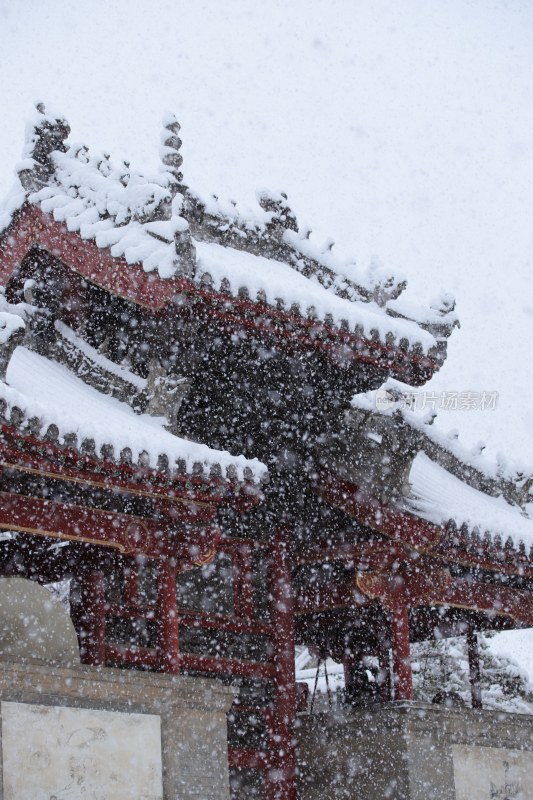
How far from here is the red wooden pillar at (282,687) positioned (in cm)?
824

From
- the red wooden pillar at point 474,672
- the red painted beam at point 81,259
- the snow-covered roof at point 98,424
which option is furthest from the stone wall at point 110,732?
the red wooden pillar at point 474,672

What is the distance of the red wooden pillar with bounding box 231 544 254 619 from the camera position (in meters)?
8.75

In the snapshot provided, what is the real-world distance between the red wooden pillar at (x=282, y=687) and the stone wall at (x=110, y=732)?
1106 millimetres

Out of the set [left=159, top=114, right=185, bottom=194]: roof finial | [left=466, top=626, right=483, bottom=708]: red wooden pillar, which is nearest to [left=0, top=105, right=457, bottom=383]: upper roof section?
[left=159, top=114, right=185, bottom=194]: roof finial

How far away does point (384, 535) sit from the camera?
8328mm

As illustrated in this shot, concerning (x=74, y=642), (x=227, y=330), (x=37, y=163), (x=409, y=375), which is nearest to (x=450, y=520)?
(x=409, y=375)

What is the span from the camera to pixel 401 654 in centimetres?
853

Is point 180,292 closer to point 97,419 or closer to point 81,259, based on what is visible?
point 81,259

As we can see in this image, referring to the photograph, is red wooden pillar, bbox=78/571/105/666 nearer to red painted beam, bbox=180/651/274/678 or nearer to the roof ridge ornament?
red painted beam, bbox=180/651/274/678

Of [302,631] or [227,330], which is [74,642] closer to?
[227,330]

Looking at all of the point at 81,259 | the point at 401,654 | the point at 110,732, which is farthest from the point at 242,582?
the point at 81,259

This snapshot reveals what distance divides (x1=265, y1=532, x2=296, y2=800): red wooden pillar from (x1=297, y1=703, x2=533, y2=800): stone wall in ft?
0.96

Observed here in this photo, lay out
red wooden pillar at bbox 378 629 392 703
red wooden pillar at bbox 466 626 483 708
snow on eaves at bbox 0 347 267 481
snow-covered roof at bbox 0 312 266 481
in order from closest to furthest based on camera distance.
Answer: snow-covered roof at bbox 0 312 266 481
snow on eaves at bbox 0 347 267 481
red wooden pillar at bbox 378 629 392 703
red wooden pillar at bbox 466 626 483 708

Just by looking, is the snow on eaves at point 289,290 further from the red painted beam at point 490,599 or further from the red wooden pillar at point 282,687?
the red painted beam at point 490,599
